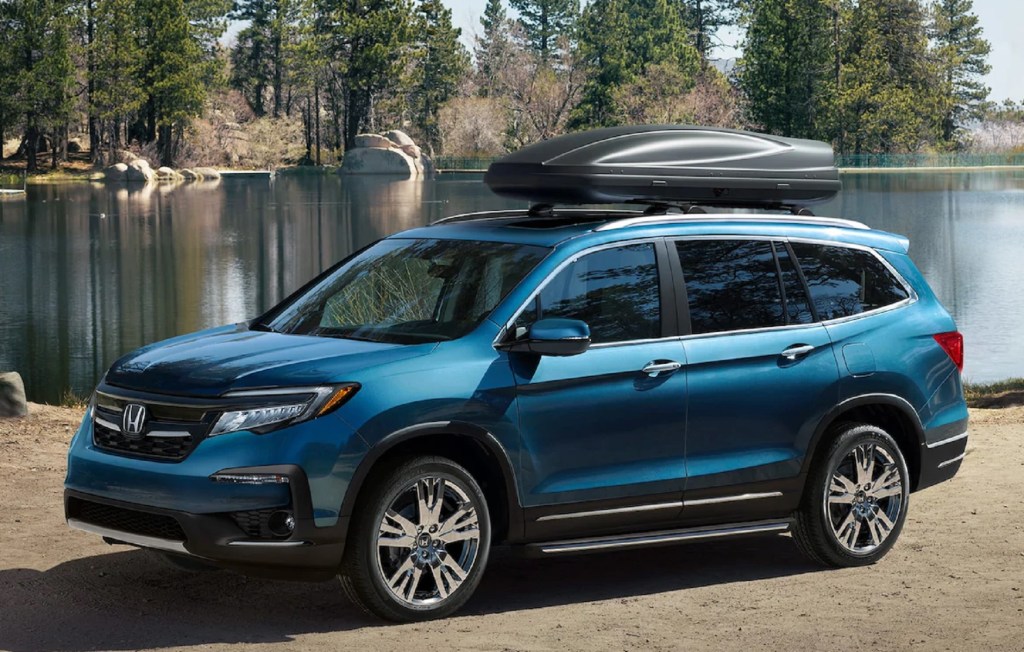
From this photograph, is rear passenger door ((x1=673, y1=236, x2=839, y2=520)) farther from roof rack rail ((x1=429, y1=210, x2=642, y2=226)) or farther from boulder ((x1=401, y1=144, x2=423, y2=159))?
boulder ((x1=401, y1=144, x2=423, y2=159))

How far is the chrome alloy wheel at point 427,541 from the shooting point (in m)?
6.46

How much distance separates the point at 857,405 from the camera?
7.86 m

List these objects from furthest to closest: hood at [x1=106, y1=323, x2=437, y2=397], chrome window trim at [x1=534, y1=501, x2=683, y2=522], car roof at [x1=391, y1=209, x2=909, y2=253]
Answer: car roof at [x1=391, y1=209, x2=909, y2=253]
chrome window trim at [x1=534, y1=501, x2=683, y2=522]
hood at [x1=106, y1=323, x2=437, y2=397]

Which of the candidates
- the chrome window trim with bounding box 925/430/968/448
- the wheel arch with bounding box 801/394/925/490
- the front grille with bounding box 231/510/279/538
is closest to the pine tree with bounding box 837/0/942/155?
the chrome window trim with bounding box 925/430/968/448

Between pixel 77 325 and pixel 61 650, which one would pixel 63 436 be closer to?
pixel 61 650

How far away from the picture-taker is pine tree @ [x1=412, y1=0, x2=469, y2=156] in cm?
12862

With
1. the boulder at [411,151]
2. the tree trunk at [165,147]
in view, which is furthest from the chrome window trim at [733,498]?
the tree trunk at [165,147]

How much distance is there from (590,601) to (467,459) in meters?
1.03

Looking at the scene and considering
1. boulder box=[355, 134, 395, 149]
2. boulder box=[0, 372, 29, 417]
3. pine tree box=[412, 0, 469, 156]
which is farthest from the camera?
pine tree box=[412, 0, 469, 156]

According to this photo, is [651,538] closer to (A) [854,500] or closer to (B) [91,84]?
(A) [854,500]

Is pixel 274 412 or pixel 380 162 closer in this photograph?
pixel 274 412

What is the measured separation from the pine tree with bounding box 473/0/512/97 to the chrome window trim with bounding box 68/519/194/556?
133690 millimetres

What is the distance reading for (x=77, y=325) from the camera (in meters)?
29.7

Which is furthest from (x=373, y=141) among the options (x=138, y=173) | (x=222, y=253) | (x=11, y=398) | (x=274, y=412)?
(x=274, y=412)
